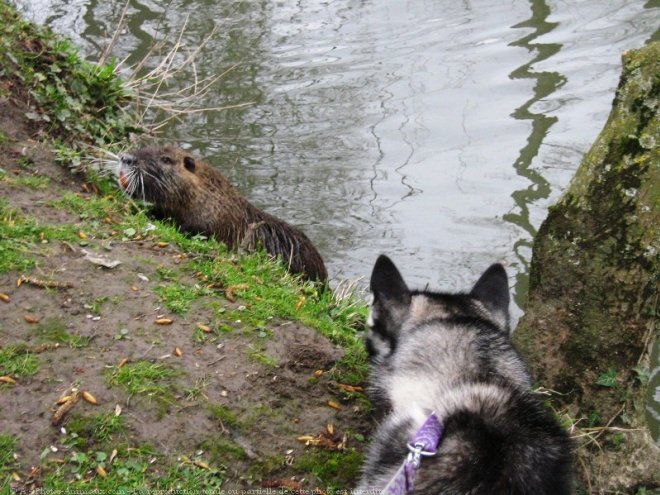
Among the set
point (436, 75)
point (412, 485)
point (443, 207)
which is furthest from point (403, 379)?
point (436, 75)

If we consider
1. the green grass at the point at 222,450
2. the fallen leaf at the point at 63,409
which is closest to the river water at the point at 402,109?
the green grass at the point at 222,450

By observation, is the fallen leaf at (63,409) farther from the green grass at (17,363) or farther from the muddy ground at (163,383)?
the green grass at (17,363)

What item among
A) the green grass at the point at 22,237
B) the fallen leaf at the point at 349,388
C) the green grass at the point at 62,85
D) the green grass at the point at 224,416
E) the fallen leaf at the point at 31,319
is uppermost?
the green grass at the point at 62,85

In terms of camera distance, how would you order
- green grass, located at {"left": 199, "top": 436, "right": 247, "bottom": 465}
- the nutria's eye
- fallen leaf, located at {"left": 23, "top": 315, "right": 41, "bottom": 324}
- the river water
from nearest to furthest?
green grass, located at {"left": 199, "top": 436, "right": 247, "bottom": 465}
fallen leaf, located at {"left": 23, "top": 315, "right": 41, "bottom": 324}
the nutria's eye
the river water

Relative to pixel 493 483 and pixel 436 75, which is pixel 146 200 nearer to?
pixel 493 483

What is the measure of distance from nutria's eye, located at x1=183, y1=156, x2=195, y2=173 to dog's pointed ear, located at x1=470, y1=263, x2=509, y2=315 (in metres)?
4.63

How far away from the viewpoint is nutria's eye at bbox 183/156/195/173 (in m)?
8.74

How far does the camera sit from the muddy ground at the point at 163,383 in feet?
15.0

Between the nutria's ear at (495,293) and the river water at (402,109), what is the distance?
3.40 meters

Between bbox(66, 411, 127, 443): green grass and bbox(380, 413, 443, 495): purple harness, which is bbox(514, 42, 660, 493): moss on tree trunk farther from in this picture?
bbox(66, 411, 127, 443): green grass

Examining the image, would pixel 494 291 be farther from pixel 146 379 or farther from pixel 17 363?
pixel 17 363

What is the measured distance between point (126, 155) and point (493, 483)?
5.86 m

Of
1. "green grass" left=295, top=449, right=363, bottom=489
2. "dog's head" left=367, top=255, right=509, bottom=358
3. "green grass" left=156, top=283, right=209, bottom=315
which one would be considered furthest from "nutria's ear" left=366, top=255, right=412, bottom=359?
"green grass" left=156, top=283, right=209, bottom=315

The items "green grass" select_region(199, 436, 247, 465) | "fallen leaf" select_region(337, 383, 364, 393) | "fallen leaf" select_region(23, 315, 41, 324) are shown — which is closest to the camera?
"green grass" select_region(199, 436, 247, 465)
